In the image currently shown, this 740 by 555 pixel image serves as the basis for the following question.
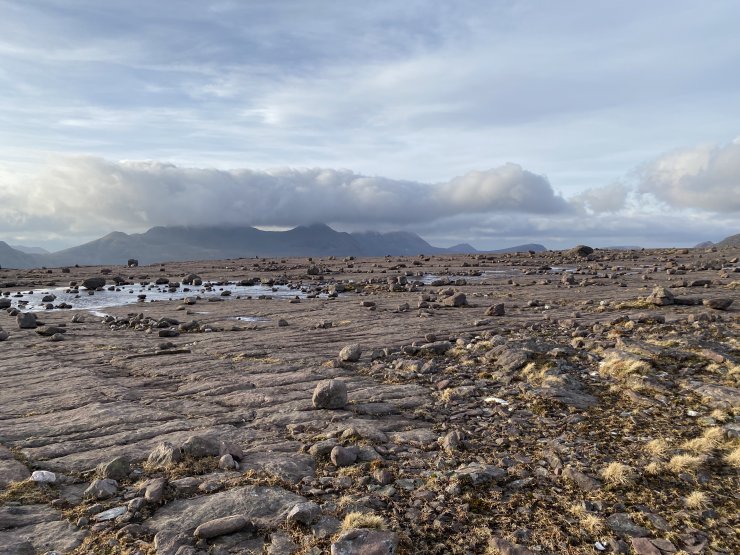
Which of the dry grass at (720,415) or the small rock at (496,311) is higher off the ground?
the small rock at (496,311)

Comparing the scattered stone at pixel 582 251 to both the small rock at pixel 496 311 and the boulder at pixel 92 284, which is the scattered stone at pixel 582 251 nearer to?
the small rock at pixel 496 311

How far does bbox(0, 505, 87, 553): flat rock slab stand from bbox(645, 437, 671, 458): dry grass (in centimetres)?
973

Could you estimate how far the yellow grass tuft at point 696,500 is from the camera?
23.8 feet

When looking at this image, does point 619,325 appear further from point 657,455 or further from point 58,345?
point 58,345

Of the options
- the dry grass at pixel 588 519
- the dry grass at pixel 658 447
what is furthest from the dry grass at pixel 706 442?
the dry grass at pixel 588 519

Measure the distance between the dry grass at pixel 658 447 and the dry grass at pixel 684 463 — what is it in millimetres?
394

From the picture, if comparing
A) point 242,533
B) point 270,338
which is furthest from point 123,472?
point 270,338

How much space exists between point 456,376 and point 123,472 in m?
9.12

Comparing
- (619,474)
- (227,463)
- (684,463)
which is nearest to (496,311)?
(684,463)

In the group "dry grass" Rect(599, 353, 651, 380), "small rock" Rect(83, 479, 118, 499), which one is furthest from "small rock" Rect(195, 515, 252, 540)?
"dry grass" Rect(599, 353, 651, 380)

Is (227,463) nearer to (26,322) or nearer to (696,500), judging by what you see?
(696,500)

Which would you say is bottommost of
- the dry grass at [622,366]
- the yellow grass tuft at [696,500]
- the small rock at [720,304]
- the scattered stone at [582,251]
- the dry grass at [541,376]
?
the yellow grass tuft at [696,500]

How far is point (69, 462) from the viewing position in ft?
30.2

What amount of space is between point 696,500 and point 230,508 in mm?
7240
